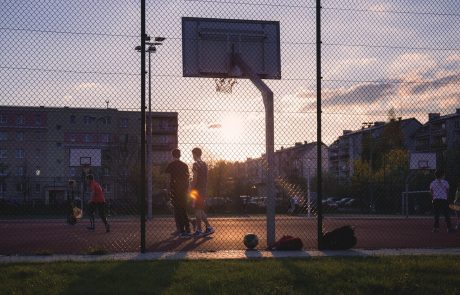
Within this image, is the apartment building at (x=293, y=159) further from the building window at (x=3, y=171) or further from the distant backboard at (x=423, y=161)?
the building window at (x=3, y=171)

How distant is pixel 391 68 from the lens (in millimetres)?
11719

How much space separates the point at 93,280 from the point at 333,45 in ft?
21.2

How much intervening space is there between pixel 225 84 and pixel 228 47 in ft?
2.46

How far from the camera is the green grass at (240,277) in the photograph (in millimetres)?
6641

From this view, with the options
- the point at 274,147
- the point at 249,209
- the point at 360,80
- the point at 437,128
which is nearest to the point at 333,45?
the point at 360,80

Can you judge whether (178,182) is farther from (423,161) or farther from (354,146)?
(354,146)

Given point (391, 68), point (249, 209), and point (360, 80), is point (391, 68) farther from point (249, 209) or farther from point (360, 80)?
point (249, 209)

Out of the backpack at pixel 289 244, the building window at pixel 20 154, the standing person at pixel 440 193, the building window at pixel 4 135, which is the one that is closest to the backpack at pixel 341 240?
the backpack at pixel 289 244

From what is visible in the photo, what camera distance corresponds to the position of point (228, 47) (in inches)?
472

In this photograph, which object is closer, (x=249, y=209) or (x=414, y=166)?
(x=414, y=166)

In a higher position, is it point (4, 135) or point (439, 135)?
point (439, 135)

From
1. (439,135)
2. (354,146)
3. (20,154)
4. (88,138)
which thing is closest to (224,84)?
(20,154)

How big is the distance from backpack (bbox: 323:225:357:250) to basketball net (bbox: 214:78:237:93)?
338cm

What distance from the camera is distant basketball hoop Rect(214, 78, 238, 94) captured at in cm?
1167
